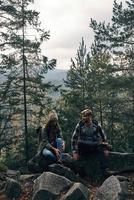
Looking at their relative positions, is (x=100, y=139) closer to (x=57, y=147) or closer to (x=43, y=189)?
(x=57, y=147)

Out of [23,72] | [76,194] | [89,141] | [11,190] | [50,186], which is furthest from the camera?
[23,72]

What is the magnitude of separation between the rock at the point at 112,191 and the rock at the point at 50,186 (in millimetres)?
911

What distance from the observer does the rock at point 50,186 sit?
9131 mm

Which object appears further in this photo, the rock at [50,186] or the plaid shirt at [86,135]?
the plaid shirt at [86,135]

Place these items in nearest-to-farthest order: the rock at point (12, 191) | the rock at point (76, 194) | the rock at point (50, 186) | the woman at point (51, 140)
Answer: the rock at point (76, 194)
the rock at point (50, 186)
the rock at point (12, 191)
the woman at point (51, 140)

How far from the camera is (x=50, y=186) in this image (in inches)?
365

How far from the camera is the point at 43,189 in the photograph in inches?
360

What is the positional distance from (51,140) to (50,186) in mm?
2082

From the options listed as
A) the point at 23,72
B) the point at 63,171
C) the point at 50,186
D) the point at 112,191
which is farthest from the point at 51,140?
the point at 23,72

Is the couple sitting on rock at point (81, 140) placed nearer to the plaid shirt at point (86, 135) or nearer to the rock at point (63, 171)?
the plaid shirt at point (86, 135)

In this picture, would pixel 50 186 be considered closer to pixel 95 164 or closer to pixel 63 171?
pixel 63 171

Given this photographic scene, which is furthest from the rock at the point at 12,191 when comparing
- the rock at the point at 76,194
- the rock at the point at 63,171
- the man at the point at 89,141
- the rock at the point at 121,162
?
the rock at the point at 121,162

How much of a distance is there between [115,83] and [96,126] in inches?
630

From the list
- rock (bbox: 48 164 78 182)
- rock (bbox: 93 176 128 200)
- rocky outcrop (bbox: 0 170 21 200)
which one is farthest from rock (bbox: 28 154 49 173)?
rock (bbox: 93 176 128 200)
